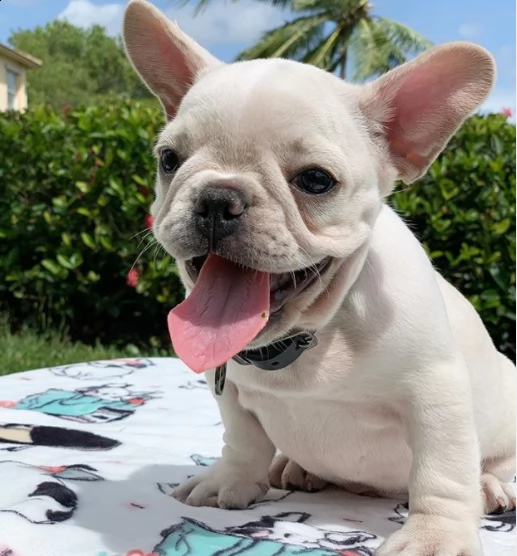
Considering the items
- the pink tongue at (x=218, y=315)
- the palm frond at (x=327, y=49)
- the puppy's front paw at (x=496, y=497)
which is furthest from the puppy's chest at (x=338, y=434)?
the palm frond at (x=327, y=49)

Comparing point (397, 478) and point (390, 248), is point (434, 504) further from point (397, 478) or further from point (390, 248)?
point (390, 248)

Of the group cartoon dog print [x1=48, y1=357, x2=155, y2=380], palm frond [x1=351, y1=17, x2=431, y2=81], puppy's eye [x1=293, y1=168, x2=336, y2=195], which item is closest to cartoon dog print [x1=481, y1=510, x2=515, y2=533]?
puppy's eye [x1=293, y1=168, x2=336, y2=195]

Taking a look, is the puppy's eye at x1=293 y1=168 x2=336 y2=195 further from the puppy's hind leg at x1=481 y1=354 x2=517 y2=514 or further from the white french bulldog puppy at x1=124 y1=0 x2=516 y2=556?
the puppy's hind leg at x1=481 y1=354 x2=517 y2=514

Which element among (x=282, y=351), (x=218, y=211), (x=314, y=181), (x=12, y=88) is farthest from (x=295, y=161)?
(x=12, y=88)

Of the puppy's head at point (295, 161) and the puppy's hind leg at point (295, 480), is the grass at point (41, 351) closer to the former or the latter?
the puppy's hind leg at point (295, 480)

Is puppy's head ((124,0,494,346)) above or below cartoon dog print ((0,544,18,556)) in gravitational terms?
above

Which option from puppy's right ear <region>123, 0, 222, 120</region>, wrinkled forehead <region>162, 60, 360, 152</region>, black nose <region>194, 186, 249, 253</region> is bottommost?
black nose <region>194, 186, 249, 253</region>

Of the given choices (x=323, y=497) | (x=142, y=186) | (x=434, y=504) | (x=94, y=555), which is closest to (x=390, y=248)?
(x=434, y=504)
